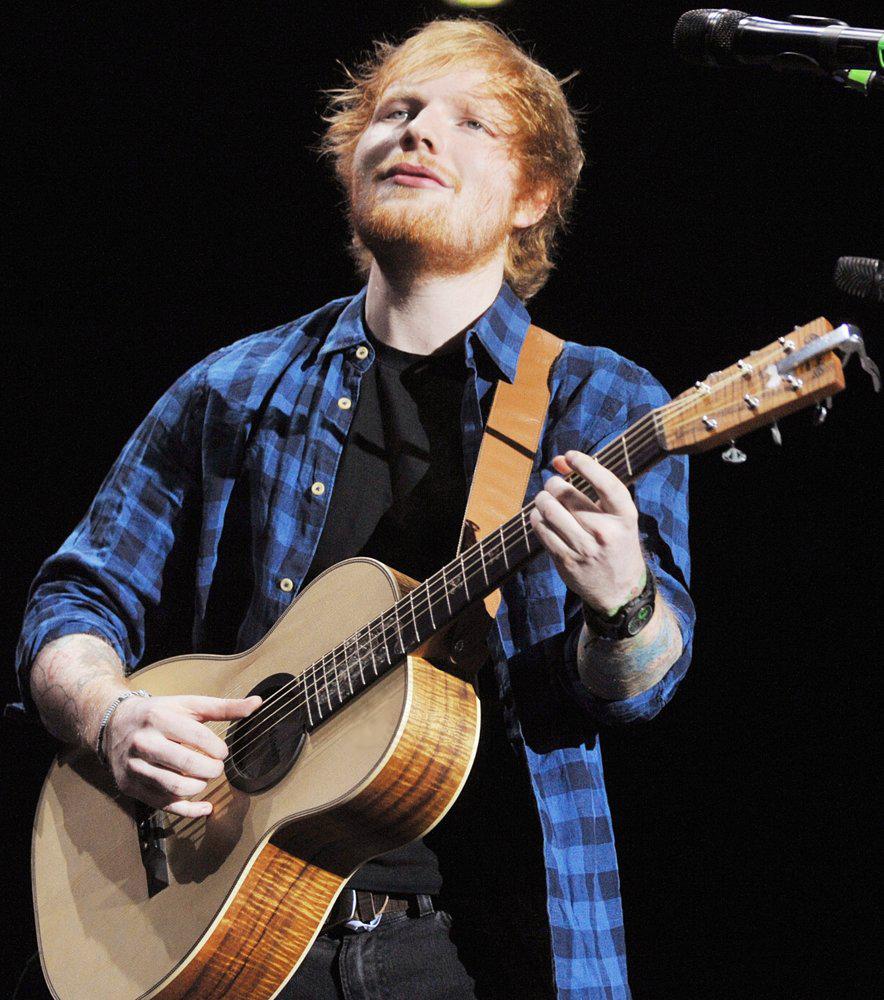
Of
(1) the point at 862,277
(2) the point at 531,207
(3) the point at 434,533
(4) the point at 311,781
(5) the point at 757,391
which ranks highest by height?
(2) the point at 531,207

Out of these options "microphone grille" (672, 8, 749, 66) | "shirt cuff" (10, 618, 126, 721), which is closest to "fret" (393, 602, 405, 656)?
"shirt cuff" (10, 618, 126, 721)

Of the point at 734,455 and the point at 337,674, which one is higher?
the point at 734,455

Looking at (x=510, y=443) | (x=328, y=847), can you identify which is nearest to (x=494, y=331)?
(x=510, y=443)

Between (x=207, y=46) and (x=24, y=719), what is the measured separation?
228 centimetres

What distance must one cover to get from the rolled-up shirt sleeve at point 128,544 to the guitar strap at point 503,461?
78 cm

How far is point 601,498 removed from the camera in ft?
5.79

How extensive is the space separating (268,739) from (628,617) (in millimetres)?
746

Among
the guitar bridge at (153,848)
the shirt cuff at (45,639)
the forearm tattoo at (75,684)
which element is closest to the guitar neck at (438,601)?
the guitar bridge at (153,848)

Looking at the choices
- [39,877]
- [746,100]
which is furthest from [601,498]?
[746,100]

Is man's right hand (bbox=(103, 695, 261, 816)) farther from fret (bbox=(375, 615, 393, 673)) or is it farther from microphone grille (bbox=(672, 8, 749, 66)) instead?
microphone grille (bbox=(672, 8, 749, 66))

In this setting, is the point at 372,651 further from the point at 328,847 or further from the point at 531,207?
the point at 531,207

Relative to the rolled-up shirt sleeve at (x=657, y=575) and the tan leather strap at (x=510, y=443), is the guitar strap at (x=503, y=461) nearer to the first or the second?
the tan leather strap at (x=510, y=443)

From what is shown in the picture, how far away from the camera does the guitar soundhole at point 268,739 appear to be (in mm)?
2055

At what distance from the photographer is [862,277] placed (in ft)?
4.25
